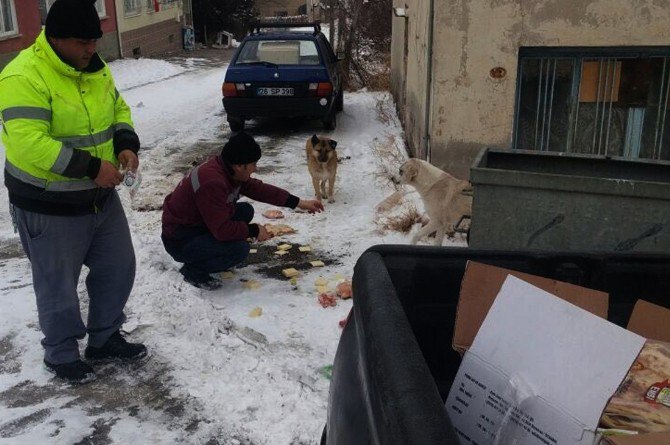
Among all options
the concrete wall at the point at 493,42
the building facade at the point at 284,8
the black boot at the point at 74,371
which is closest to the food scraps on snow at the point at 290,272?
the black boot at the point at 74,371

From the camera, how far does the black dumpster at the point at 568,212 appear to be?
11.6 ft

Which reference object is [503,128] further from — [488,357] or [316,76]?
[488,357]

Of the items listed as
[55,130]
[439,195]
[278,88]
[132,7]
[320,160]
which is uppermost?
[132,7]

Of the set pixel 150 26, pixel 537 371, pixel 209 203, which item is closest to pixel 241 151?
pixel 209 203

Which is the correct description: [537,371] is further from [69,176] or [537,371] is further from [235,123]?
[235,123]

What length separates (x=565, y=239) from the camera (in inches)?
148

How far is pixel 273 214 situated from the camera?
712 cm

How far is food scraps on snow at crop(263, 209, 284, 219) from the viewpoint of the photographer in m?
7.09

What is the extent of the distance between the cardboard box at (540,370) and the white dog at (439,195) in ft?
12.7

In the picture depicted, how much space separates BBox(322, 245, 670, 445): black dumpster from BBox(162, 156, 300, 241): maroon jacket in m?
2.94

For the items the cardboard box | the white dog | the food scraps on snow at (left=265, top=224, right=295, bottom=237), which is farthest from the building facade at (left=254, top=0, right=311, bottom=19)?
the cardboard box

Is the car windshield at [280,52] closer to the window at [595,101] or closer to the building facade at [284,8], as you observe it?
the window at [595,101]

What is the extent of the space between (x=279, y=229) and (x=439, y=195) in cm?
181

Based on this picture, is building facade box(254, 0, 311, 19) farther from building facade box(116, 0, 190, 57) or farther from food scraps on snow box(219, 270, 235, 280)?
food scraps on snow box(219, 270, 235, 280)
